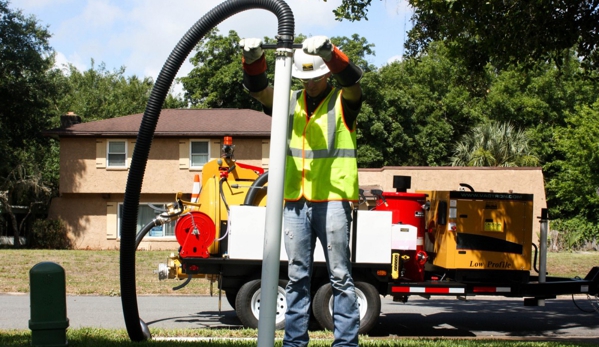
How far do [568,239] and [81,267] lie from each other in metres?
19.1

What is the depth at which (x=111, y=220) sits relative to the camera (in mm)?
30734

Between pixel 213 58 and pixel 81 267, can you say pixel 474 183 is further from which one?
pixel 213 58

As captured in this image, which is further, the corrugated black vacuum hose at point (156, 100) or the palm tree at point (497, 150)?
the palm tree at point (497, 150)

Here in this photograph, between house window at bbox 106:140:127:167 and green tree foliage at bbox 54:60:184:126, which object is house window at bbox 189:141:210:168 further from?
green tree foliage at bbox 54:60:184:126

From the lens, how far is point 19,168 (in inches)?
1371

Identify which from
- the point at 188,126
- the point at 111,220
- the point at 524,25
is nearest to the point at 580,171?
the point at 188,126

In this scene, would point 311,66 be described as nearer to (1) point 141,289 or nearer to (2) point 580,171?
(1) point 141,289

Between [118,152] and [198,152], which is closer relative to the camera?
[198,152]

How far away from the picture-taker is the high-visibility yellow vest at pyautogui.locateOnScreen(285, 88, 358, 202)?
4.88 meters

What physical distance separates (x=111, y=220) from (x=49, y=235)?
99.7 inches

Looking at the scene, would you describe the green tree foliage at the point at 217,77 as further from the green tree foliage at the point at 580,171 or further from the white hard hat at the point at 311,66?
the white hard hat at the point at 311,66

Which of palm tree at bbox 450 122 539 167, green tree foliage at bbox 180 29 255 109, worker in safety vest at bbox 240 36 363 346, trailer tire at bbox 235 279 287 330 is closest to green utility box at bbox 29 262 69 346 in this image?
worker in safety vest at bbox 240 36 363 346

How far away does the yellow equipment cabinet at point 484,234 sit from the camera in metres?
9.48

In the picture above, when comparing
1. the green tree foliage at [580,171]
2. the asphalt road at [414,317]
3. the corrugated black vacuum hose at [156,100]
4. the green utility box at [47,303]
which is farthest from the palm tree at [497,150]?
the green utility box at [47,303]
